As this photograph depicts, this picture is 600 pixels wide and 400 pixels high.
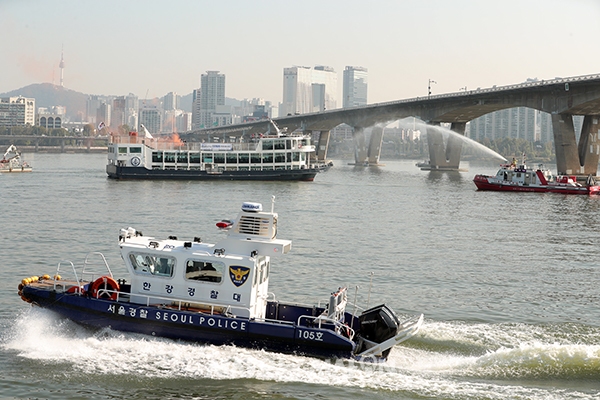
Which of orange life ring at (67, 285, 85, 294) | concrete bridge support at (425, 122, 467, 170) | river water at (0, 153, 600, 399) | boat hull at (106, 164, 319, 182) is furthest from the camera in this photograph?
concrete bridge support at (425, 122, 467, 170)

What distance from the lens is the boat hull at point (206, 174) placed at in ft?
291

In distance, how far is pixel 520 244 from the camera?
133ft

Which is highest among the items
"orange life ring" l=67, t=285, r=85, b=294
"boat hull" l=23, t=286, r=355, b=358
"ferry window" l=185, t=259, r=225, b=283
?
"ferry window" l=185, t=259, r=225, b=283

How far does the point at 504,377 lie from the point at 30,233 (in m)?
27.4

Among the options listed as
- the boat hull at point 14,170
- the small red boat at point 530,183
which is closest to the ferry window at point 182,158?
the boat hull at point 14,170

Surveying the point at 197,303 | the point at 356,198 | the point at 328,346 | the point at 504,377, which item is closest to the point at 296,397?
the point at 328,346

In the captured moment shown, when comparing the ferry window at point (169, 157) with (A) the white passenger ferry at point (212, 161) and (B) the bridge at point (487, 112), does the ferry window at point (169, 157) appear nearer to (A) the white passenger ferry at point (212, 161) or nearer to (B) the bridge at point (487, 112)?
(A) the white passenger ferry at point (212, 161)

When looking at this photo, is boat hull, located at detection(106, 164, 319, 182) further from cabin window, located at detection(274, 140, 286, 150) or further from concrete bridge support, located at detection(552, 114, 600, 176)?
concrete bridge support, located at detection(552, 114, 600, 176)

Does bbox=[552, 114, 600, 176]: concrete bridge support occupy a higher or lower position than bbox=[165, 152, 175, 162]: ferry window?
higher

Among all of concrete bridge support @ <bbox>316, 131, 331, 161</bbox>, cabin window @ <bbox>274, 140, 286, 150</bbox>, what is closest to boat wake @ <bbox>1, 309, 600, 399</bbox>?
cabin window @ <bbox>274, 140, 286, 150</bbox>

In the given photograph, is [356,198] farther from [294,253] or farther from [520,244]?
[294,253]

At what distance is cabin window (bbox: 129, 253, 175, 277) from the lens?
18.5 m

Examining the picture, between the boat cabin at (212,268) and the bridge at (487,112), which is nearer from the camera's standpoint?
the boat cabin at (212,268)

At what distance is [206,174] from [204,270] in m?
71.6
